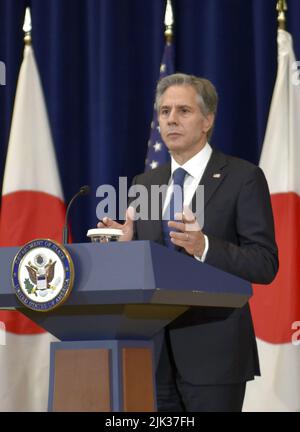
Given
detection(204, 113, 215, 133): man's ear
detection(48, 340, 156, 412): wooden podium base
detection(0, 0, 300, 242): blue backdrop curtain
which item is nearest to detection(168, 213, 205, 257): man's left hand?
detection(48, 340, 156, 412): wooden podium base

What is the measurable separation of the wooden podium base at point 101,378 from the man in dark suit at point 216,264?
290mm

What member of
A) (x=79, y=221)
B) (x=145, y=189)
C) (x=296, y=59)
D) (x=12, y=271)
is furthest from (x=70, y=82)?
(x=12, y=271)

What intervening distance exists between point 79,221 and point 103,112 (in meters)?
0.64

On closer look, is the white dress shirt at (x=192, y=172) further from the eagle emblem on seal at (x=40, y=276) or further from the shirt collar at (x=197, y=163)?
the eagle emblem on seal at (x=40, y=276)

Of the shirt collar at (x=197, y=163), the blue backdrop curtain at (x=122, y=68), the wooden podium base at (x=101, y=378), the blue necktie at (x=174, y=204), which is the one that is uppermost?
the blue backdrop curtain at (x=122, y=68)

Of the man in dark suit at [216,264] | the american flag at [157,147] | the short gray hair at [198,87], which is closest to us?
the man in dark suit at [216,264]

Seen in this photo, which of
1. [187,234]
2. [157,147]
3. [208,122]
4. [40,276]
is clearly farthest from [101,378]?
[157,147]

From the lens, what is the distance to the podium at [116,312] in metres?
1.60

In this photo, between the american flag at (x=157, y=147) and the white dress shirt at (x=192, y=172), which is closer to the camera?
the white dress shirt at (x=192, y=172)

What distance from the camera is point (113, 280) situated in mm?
1604

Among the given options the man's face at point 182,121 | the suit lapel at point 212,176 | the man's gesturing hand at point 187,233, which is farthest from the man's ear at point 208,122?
the man's gesturing hand at point 187,233

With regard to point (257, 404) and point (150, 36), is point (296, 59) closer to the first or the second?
point (150, 36)

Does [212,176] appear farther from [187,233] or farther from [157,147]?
[157,147]

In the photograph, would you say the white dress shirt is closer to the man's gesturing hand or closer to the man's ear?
the man's ear
